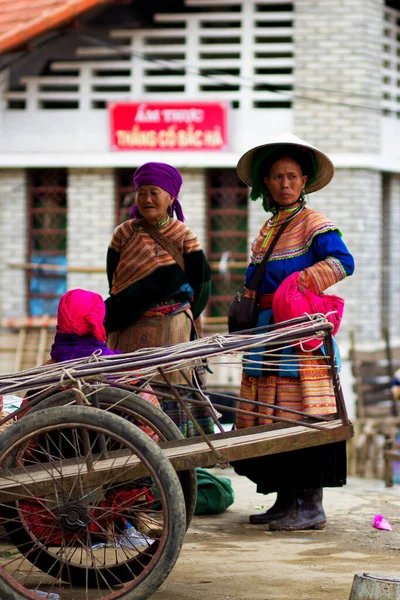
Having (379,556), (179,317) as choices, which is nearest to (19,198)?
(179,317)

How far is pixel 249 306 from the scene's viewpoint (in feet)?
17.5

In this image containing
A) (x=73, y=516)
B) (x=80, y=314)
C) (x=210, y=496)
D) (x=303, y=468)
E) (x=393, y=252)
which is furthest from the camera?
(x=393, y=252)

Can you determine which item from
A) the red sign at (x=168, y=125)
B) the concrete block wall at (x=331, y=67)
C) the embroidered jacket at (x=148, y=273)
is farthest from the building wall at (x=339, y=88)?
the embroidered jacket at (x=148, y=273)

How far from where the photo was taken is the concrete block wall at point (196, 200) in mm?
13180

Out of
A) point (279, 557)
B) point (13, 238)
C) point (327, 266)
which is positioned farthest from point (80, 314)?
point (13, 238)

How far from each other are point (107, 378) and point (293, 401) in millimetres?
1402

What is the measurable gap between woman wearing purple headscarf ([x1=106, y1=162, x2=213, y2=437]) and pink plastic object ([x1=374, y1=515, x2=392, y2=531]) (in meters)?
1.00

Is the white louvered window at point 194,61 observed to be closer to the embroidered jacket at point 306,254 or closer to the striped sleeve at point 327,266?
the embroidered jacket at point 306,254

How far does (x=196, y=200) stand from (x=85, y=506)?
31.3 ft

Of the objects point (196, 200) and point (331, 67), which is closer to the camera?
point (196, 200)

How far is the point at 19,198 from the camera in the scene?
1362 centimetres

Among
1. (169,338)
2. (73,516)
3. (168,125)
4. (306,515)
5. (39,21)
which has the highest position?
(39,21)

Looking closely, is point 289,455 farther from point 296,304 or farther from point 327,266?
point 327,266

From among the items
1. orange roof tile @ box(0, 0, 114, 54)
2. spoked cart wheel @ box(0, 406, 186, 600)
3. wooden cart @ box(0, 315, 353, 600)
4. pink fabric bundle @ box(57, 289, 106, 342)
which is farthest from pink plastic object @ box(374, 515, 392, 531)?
orange roof tile @ box(0, 0, 114, 54)
